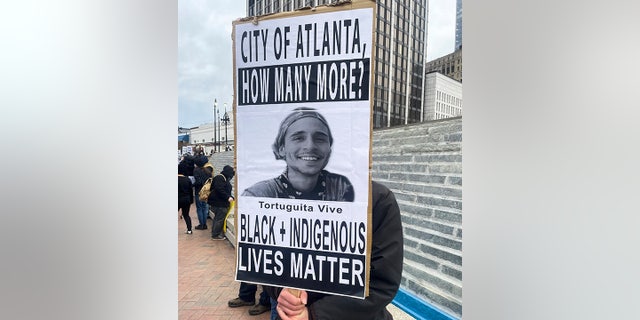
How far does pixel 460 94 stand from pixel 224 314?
7.67 feet

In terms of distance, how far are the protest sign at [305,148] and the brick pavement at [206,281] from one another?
1.39 meters

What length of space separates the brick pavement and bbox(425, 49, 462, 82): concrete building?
2.03 metres

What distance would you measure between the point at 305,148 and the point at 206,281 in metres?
2.47

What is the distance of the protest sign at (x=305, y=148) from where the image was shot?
3.70 feet

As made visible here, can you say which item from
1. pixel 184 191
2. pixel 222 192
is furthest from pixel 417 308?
pixel 184 191

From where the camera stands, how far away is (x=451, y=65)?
156cm

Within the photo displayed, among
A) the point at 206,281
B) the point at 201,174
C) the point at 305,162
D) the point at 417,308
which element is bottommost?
the point at 206,281

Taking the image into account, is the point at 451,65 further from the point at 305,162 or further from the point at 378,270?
the point at 378,270

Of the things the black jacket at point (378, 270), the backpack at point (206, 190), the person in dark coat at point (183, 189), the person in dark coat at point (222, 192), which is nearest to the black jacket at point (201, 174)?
the person in dark coat at point (183, 189)
